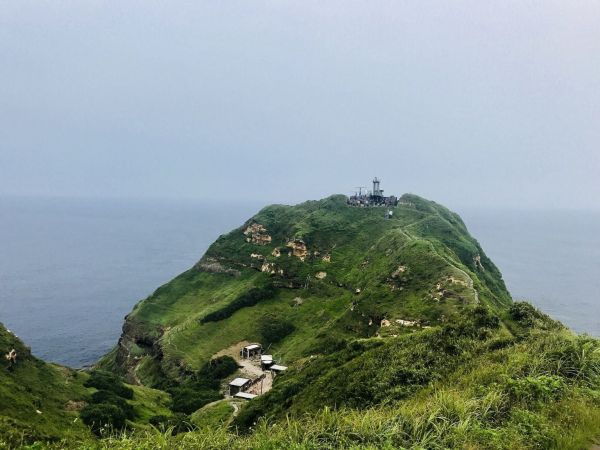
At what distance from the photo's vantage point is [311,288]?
97.0 m

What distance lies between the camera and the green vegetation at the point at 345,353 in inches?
482

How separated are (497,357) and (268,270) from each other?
8924 cm

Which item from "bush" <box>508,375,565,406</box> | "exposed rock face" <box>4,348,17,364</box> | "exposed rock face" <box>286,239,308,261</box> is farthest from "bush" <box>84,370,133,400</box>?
"bush" <box>508,375,565,406</box>

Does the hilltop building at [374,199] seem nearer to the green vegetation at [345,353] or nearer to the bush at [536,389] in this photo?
the green vegetation at [345,353]

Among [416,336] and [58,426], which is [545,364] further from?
[58,426]

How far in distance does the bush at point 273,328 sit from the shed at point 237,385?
16.4 m

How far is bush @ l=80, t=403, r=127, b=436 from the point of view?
47094 mm

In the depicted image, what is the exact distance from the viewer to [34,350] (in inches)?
4560

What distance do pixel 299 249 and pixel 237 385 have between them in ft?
163

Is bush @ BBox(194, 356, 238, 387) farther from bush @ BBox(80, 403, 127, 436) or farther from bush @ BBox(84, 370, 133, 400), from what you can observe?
bush @ BBox(80, 403, 127, 436)

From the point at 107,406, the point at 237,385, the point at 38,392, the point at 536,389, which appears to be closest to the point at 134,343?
the point at 237,385

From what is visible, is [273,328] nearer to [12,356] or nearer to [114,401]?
[114,401]

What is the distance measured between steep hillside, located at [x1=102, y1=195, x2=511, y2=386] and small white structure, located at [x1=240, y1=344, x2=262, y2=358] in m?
3.71

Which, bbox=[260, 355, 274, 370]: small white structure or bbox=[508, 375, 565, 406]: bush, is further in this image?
bbox=[260, 355, 274, 370]: small white structure
